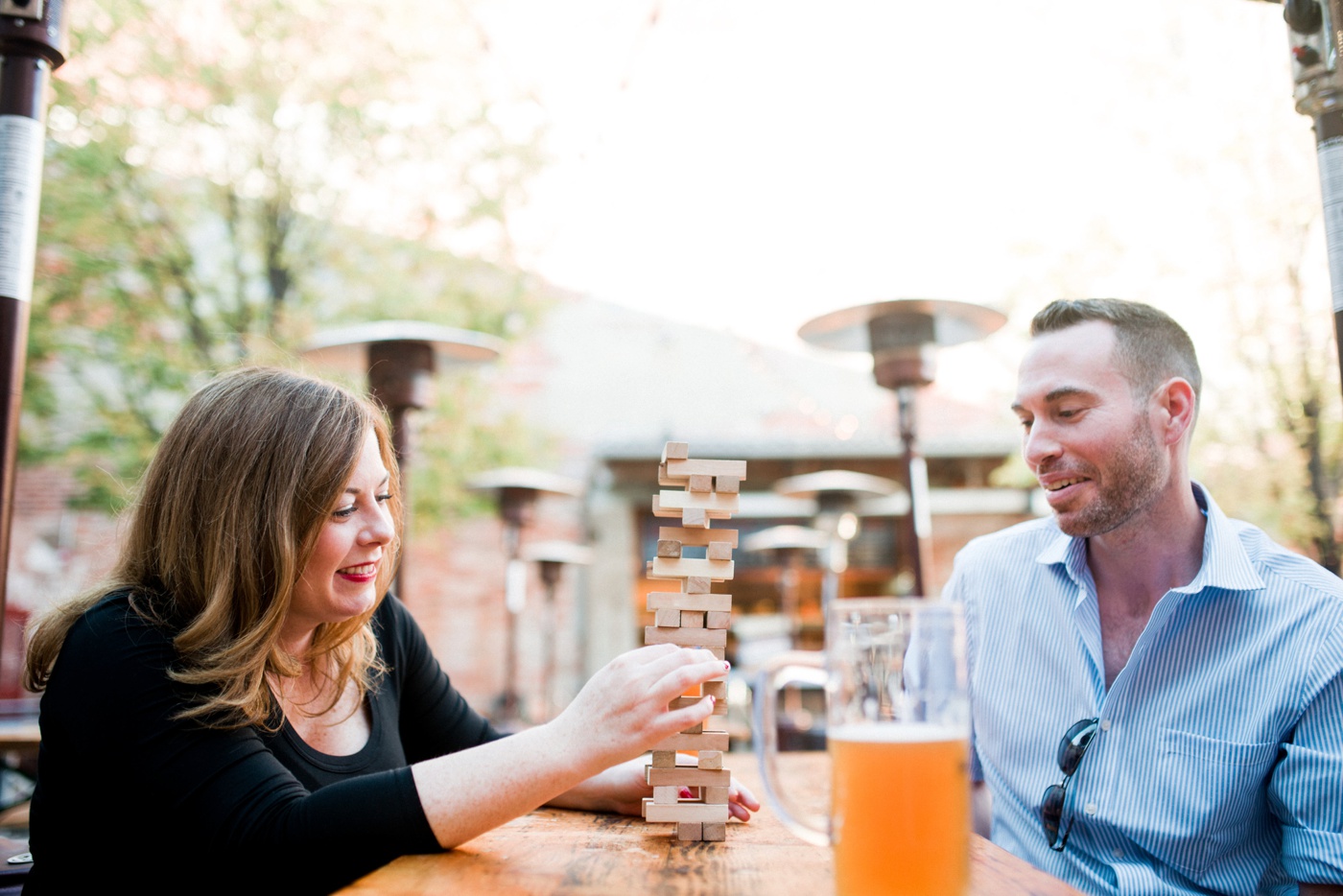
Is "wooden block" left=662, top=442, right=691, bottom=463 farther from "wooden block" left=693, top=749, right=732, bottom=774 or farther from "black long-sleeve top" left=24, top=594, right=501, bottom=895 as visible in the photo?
"black long-sleeve top" left=24, top=594, right=501, bottom=895

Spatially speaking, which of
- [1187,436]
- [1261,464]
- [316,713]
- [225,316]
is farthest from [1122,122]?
[316,713]

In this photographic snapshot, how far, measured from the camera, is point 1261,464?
22.2 feet

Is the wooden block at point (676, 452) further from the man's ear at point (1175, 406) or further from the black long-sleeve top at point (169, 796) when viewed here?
the man's ear at point (1175, 406)

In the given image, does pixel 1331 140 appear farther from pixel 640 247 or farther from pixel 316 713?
pixel 640 247

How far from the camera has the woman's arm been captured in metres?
0.99

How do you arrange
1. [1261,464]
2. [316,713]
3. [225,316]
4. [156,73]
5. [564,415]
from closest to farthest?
[316,713] → [1261,464] → [156,73] → [225,316] → [564,415]

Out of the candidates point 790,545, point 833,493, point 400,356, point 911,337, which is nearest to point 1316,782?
point 911,337

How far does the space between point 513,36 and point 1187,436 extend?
696 centimetres

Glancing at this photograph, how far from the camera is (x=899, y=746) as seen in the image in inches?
29.6

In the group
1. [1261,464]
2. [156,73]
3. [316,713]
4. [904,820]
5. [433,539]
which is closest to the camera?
[904,820]

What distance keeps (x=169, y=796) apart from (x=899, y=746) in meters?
0.80

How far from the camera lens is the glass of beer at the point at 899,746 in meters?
0.75

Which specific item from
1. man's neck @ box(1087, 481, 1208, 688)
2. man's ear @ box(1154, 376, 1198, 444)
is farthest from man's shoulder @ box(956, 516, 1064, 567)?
man's ear @ box(1154, 376, 1198, 444)

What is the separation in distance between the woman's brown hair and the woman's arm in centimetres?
37
